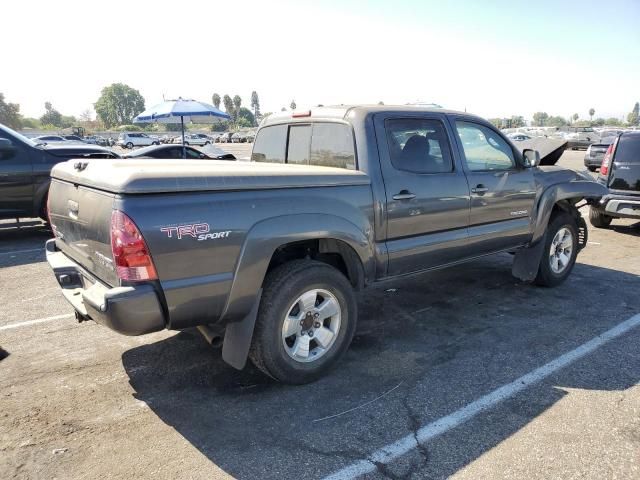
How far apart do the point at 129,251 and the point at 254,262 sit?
742 mm

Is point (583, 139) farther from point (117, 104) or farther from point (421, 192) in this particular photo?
point (117, 104)

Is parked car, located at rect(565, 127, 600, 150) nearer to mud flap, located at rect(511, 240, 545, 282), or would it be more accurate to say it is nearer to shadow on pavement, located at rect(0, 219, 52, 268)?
mud flap, located at rect(511, 240, 545, 282)

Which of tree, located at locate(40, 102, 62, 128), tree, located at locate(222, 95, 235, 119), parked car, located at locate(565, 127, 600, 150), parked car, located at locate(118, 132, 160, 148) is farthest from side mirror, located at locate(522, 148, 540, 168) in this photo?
tree, located at locate(222, 95, 235, 119)

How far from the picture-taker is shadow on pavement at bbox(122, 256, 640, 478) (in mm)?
2699

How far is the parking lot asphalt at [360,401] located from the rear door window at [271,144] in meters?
1.77

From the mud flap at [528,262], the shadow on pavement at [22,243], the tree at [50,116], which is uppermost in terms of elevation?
the mud flap at [528,262]

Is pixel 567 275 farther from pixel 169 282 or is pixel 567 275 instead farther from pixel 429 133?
pixel 169 282

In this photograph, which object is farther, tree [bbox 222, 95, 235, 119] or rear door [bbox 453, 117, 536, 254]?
tree [bbox 222, 95, 235, 119]

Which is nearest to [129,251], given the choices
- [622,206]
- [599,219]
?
[622,206]

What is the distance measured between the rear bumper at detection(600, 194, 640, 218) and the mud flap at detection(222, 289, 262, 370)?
6.95 meters

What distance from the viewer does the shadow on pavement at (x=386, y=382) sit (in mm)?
2699

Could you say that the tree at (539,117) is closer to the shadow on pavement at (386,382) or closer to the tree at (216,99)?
the tree at (216,99)

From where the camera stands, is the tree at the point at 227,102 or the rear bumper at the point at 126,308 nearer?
the rear bumper at the point at 126,308

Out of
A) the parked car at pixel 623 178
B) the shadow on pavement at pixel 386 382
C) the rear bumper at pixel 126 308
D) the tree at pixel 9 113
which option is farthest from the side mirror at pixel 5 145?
the tree at pixel 9 113
